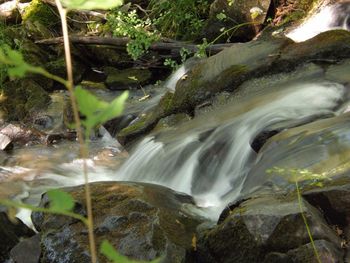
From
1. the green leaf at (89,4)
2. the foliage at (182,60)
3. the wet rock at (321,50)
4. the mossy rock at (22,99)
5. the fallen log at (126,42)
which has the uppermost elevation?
the green leaf at (89,4)

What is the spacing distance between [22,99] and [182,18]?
308cm

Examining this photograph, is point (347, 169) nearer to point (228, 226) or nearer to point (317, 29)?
point (228, 226)

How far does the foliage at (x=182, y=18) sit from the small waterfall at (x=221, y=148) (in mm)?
3799

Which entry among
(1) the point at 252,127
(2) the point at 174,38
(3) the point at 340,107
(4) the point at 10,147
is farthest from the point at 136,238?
(2) the point at 174,38

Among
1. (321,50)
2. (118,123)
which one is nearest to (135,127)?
(118,123)

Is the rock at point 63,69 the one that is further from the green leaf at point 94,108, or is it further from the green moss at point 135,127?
the green leaf at point 94,108

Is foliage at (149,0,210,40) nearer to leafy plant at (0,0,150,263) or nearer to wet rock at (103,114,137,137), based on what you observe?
wet rock at (103,114,137,137)

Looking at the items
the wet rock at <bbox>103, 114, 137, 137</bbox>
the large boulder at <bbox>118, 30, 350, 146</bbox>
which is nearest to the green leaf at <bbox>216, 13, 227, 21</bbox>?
the large boulder at <bbox>118, 30, 350, 146</bbox>

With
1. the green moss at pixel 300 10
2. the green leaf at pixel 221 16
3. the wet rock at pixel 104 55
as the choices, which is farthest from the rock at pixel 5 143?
the green moss at pixel 300 10

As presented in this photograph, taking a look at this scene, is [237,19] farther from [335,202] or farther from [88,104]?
[88,104]

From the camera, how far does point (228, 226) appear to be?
107 inches

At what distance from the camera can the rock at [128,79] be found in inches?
351

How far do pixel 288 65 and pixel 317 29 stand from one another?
5.24ft

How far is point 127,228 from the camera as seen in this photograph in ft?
10.6
